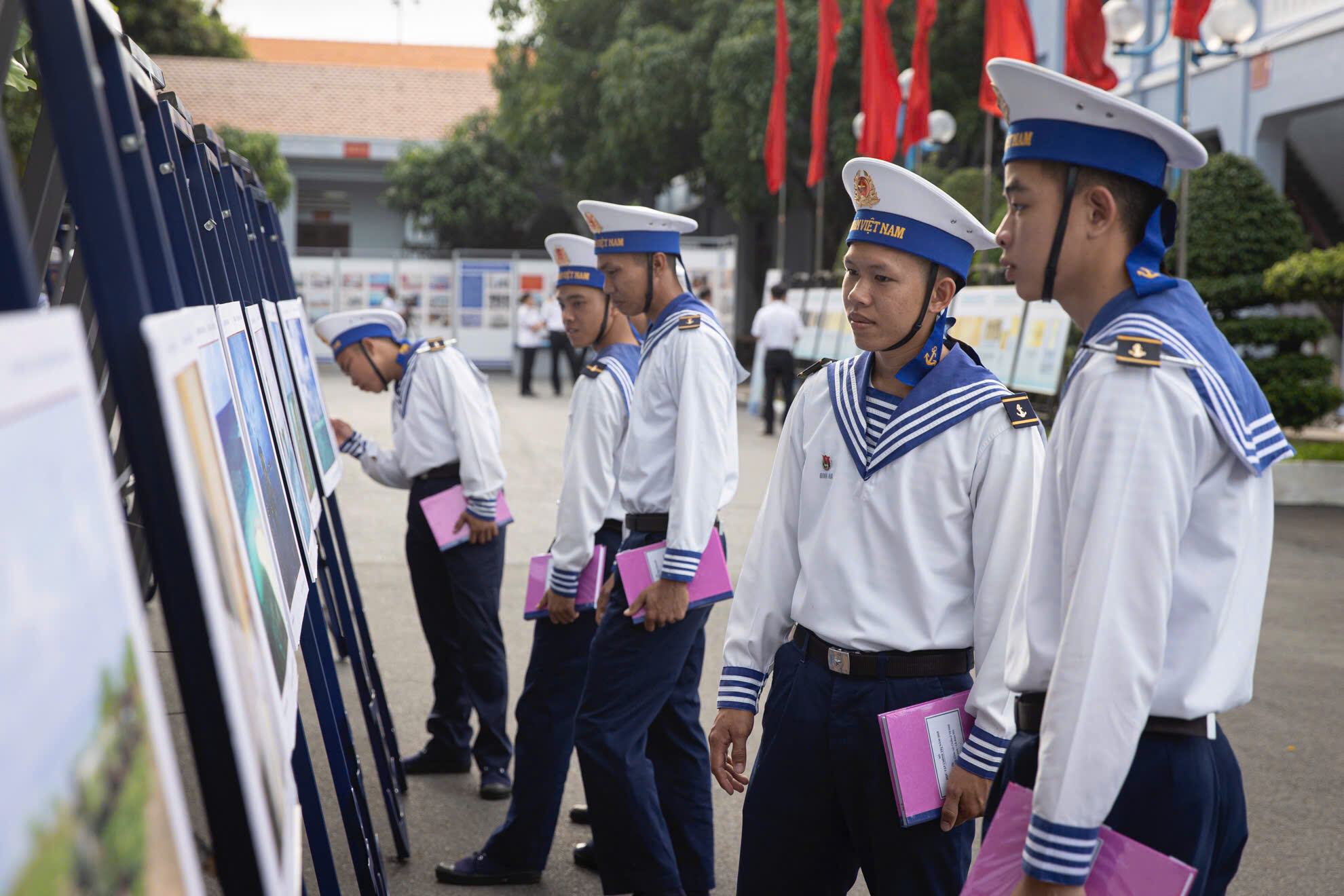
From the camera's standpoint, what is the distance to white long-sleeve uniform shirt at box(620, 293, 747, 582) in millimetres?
3352

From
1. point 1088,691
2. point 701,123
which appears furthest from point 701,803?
point 701,123

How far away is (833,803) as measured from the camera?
2521 mm

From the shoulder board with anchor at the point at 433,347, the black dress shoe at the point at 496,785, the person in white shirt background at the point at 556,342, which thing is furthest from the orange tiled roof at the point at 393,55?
the black dress shoe at the point at 496,785

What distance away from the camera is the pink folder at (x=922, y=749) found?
235 centimetres

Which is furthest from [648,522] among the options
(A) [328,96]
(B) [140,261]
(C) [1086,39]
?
(A) [328,96]

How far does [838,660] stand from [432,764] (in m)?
2.78

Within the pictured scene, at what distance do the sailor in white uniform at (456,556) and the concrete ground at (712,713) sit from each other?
0.16 metres

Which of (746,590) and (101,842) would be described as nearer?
(101,842)

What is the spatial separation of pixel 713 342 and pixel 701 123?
63.4 ft

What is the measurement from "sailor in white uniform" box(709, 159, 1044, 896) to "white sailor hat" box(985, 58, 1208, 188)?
1.70 ft

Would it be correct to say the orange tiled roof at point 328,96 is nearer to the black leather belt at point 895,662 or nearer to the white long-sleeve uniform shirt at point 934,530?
the white long-sleeve uniform shirt at point 934,530

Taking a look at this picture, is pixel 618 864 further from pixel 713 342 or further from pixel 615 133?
pixel 615 133

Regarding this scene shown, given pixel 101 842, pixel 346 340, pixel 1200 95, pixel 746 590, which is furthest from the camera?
pixel 1200 95

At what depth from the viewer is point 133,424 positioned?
50.5 inches
